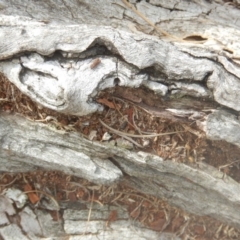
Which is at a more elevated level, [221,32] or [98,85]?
[221,32]

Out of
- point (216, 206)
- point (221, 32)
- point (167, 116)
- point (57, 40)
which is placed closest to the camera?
point (57, 40)

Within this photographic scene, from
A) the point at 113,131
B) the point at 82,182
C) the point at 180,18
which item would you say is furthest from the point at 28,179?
the point at 180,18

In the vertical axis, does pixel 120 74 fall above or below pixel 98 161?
above

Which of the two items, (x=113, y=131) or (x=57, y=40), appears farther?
(x=113, y=131)

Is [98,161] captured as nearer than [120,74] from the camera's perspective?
No

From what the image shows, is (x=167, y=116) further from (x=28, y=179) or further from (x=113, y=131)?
(x=28, y=179)

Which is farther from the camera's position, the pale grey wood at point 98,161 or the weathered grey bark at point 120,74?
the pale grey wood at point 98,161

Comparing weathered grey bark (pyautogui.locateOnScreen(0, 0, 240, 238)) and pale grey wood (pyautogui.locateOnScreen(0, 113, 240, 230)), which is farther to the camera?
pale grey wood (pyautogui.locateOnScreen(0, 113, 240, 230))

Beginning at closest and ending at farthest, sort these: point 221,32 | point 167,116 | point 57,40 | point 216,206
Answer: point 57,40 → point 167,116 → point 221,32 → point 216,206
